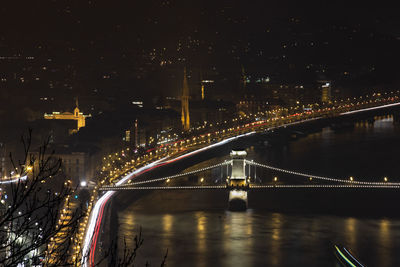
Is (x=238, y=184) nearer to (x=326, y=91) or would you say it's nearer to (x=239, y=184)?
(x=239, y=184)

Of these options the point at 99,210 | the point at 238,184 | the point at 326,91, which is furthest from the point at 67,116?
the point at 326,91

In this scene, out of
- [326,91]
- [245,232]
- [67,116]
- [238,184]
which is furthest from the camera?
[326,91]

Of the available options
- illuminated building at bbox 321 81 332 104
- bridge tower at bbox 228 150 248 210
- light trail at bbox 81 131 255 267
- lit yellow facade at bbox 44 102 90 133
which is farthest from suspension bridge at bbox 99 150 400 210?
illuminated building at bbox 321 81 332 104

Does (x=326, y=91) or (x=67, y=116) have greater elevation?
(x=326, y=91)

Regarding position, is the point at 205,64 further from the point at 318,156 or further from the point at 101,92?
the point at 318,156

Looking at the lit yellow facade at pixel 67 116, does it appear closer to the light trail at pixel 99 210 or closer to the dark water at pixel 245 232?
the light trail at pixel 99 210

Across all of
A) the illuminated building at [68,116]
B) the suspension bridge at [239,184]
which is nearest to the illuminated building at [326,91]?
the illuminated building at [68,116]

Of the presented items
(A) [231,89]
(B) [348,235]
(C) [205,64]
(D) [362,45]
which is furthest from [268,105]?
(B) [348,235]

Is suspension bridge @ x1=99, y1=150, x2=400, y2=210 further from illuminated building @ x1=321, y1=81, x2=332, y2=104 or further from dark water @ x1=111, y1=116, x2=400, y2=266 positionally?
illuminated building @ x1=321, y1=81, x2=332, y2=104

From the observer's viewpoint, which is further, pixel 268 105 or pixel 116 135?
pixel 268 105
